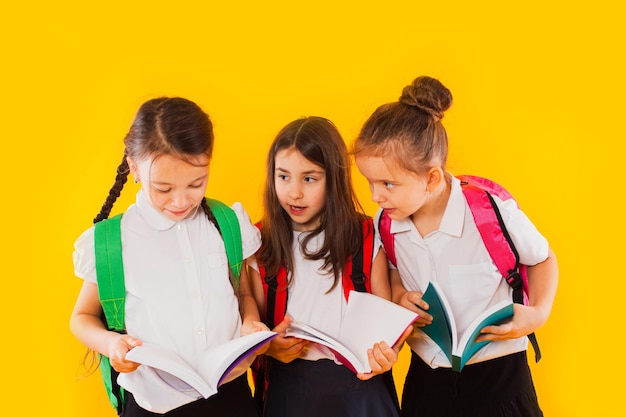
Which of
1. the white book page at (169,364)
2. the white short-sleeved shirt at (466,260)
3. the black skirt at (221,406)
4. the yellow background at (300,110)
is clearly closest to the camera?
the white book page at (169,364)

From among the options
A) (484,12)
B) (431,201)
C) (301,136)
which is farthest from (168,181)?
(484,12)

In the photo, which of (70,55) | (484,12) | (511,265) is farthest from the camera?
(484,12)

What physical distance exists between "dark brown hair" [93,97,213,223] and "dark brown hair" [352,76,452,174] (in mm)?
466

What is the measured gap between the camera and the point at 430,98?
1.96 meters

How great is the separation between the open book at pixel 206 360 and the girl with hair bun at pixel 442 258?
54 cm

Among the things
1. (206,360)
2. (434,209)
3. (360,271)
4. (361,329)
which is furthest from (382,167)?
(206,360)

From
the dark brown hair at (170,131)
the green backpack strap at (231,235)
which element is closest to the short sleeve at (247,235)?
the green backpack strap at (231,235)

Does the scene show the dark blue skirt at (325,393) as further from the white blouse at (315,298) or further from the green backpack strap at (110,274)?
the green backpack strap at (110,274)

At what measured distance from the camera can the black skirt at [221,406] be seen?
1.92 metres

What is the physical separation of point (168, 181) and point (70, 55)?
99 cm

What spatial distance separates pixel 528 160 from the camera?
2775 millimetres

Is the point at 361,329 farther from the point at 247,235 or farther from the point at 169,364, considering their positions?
the point at 169,364

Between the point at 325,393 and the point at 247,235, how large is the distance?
527 millimetres

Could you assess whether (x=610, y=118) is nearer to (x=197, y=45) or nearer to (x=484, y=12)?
(x=484, y=12)
